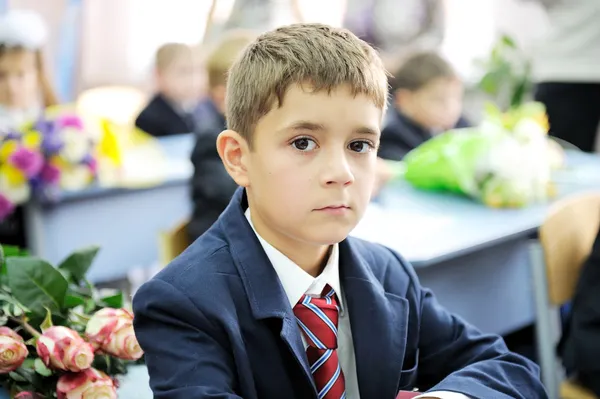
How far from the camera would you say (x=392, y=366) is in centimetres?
118

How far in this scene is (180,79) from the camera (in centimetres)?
565

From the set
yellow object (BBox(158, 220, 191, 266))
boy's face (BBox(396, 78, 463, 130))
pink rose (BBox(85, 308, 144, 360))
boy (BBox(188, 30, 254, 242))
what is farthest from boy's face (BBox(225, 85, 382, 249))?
boy's face (BBox(396, 78, 463, 130))

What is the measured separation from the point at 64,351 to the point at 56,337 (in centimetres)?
3

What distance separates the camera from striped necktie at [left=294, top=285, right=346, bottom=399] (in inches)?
44.5

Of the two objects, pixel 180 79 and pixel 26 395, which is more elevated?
pixel 26 395

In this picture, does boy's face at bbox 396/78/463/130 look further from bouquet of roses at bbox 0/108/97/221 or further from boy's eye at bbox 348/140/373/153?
boy's eye at bbox 348/140/373/153

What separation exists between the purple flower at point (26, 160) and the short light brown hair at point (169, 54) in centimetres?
277

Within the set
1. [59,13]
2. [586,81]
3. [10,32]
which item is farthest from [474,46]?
[10,32]

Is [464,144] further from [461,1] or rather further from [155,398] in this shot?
[461,1]

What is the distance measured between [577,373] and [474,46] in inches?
210

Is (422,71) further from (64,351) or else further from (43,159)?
(64,351)

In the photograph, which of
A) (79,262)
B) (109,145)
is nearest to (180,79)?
(109,145)

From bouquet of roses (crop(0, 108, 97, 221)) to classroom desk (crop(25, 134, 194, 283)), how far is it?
→ 119 millimetres

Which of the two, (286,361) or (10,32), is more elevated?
(10,32)
